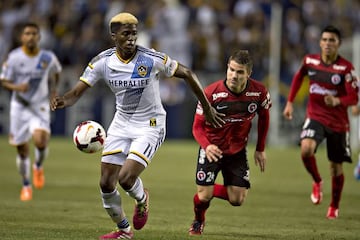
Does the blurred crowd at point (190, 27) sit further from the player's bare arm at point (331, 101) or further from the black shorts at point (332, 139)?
the player's bare arm at point (331, 101)

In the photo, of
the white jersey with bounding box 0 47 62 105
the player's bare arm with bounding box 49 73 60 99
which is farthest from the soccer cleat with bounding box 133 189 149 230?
the white jersey with bounding box 0 47 62 105

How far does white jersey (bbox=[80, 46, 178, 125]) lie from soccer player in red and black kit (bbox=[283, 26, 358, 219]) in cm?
366

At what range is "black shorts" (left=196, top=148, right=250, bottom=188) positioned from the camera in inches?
430

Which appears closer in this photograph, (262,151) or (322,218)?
(262,151)

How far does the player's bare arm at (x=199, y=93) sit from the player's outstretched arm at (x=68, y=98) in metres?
1.02

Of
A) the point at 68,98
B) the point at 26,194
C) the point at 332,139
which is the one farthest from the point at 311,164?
the point at 68,98

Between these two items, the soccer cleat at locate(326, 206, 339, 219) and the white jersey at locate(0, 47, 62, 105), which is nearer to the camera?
the soccer cleat at locate(326, 206, 339, 219)

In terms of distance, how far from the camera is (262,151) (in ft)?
35.9

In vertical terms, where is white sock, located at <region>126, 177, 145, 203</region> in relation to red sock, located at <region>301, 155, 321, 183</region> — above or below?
below

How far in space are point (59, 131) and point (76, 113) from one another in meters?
0.92

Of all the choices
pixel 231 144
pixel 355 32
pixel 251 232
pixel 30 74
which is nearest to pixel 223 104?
pixel 231 144

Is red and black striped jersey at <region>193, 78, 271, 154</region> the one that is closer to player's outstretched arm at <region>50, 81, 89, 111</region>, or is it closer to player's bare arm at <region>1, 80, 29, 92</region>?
player's outstretched arm at <region>50, 81, 89, 111</region>

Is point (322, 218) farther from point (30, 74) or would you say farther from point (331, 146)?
point (30, 74)

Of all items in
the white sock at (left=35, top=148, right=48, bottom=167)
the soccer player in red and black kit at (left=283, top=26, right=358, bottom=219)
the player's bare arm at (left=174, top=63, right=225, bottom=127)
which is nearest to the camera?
the player's bare arm at (left=174, top=63, right=225, bottom=127)
